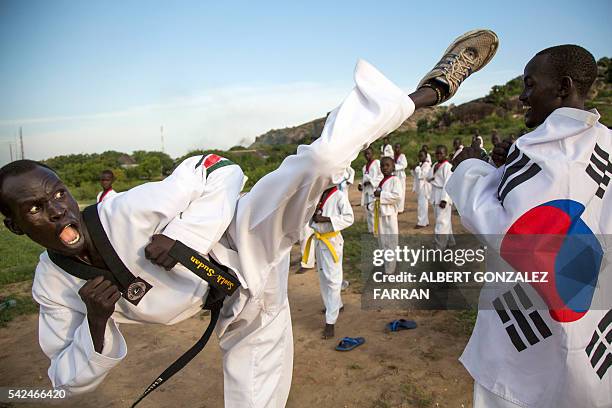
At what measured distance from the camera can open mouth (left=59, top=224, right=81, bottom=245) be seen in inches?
72.9

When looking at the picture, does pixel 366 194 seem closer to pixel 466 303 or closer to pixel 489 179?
pixel 466 303

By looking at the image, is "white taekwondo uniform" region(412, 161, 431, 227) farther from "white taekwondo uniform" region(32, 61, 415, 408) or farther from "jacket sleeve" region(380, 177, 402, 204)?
"white taekwondo uniform" region(32, 61, 415, 408)

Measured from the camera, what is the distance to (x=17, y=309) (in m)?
6.55

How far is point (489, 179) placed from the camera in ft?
6.57

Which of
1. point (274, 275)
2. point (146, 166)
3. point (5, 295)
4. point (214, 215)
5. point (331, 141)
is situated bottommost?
point (146, 166)

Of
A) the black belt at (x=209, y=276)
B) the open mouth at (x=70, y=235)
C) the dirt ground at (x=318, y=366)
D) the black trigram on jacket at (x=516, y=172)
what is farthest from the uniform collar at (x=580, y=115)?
the dirt ground at (x=318, y=366)

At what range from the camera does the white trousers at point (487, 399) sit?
1965 millimetres

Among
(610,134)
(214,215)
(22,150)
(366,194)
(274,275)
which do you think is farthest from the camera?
(22,150)

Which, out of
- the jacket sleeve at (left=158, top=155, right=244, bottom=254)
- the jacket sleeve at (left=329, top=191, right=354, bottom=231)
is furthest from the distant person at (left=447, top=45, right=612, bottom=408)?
the jacket sleeve at (left=329, top=191, right=354, bottom=231)

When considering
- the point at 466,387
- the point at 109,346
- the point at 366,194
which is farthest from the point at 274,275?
the point at 366,194

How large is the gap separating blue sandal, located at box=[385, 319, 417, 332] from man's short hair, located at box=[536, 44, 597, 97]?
3944mm

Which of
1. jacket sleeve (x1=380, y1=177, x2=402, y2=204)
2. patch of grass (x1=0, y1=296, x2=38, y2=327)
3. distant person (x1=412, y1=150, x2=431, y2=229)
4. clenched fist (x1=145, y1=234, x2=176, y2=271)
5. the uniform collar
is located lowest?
patch of grass (x1=0, y1=296, x2=38, y2=327)

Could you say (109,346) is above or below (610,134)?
below

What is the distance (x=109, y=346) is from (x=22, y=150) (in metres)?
13.9
